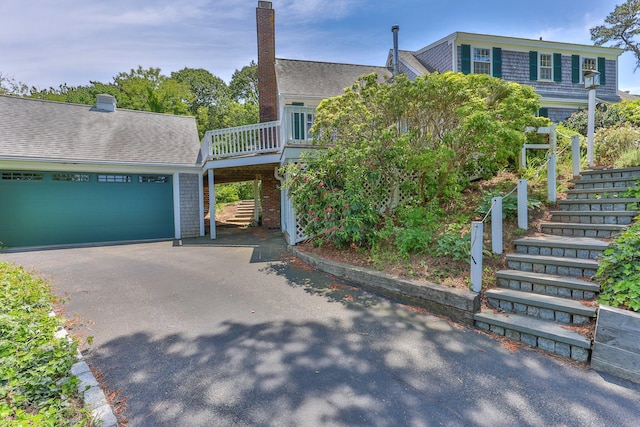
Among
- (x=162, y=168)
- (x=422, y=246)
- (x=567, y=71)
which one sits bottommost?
(x=422, y=246)

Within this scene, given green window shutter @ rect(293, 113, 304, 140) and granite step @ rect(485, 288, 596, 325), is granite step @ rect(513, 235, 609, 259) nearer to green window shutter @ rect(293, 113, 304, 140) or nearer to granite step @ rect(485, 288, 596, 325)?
granite step @ rect(485, 288, 596, 325)

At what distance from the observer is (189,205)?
11.4 metres

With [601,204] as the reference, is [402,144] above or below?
above

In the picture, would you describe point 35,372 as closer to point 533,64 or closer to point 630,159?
point 630,159

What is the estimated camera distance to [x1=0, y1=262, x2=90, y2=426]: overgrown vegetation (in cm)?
189

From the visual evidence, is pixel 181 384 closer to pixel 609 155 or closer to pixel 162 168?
pixel 609 155

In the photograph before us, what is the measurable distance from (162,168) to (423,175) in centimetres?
925

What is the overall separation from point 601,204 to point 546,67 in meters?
11.7

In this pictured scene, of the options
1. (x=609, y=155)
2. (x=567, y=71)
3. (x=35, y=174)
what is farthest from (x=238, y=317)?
(x=567, y=71)

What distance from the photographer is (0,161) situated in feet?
29.5

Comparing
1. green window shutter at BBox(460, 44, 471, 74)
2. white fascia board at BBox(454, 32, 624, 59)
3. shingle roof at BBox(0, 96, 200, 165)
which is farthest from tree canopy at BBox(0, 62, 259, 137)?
white fascia board at BBox(454, 32, 624, 59)

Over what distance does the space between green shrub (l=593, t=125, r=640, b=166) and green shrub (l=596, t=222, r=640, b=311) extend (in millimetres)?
3905

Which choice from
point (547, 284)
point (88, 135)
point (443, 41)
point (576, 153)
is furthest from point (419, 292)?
point (88, 135)

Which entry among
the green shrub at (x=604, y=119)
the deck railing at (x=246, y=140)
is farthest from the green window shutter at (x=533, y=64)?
the deck railing at (x=246, y=140)
